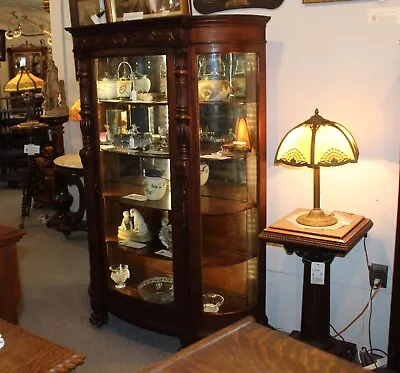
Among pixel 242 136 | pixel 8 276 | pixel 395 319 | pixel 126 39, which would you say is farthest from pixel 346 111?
pixel 8 276

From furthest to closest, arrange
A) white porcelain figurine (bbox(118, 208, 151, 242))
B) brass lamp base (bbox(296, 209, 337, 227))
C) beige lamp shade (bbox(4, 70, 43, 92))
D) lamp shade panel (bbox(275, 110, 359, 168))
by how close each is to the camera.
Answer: beige lamp shade (bbox(4, 70, 43, 92))
white porcelain figurine (bbox(118, 208, 151, 242))
brass lamp base (bbox(296, 209, 337, 227))
lamp shade panel (bbox(275, 110, 359, 168))

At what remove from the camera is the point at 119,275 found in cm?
325

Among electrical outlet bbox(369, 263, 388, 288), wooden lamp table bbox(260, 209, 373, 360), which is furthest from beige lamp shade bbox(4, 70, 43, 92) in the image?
electrical outlet bbox(369, 263, 388, 288)

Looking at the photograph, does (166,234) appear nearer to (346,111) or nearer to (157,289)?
(157,289)

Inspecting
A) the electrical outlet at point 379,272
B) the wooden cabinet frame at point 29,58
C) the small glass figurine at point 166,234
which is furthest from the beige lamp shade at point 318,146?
the wooden cabinet frame at point 29,58

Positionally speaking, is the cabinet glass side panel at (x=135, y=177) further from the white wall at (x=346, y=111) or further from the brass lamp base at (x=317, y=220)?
the brass lamp base at (x=317, y=220)

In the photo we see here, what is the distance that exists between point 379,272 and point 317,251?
52 cm

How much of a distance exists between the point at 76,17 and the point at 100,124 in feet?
5.93

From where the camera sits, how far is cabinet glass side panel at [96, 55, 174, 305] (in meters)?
2.97

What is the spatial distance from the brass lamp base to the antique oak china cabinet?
41cm

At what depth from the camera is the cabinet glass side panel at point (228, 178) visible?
2.78 metres

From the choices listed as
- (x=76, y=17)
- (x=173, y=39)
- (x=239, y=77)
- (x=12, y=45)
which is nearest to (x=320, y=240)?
(x=239, y=77)

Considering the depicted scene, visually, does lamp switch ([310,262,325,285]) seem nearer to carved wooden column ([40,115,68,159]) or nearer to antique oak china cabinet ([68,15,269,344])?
antique oak china cabinet ([68,15,269,344])

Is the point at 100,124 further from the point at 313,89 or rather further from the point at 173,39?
the point at 313,89
